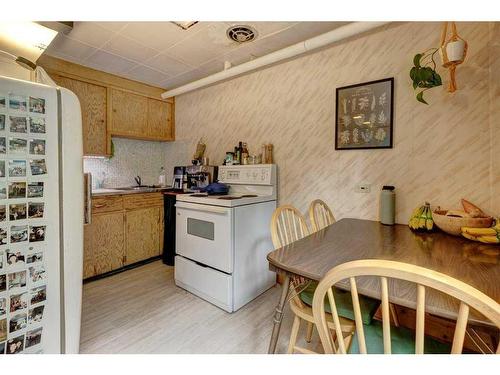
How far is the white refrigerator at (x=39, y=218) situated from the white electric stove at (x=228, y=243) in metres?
0.97

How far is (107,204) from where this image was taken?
2.59m

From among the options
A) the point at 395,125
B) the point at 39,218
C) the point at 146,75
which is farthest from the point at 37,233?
the point at 146,75

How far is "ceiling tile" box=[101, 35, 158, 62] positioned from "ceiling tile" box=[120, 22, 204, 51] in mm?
85

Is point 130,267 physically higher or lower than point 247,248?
lower

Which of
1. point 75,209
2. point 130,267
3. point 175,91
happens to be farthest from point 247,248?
point 175,91

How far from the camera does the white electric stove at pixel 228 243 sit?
1961 millimetres

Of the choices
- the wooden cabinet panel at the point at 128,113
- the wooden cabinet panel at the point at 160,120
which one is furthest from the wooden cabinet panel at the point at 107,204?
the wooden cabinet panel at the point at 160,120

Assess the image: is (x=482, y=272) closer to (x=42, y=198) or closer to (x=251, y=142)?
(x=42, y=198)

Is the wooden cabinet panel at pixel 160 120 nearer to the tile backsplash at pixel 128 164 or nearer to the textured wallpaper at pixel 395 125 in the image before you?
the tile backsplash at pixel 128 164

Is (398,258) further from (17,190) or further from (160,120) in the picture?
(160,120)

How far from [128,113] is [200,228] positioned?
1978 mm

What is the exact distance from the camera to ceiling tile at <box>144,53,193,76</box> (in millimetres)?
2546

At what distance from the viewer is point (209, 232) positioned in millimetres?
2078
